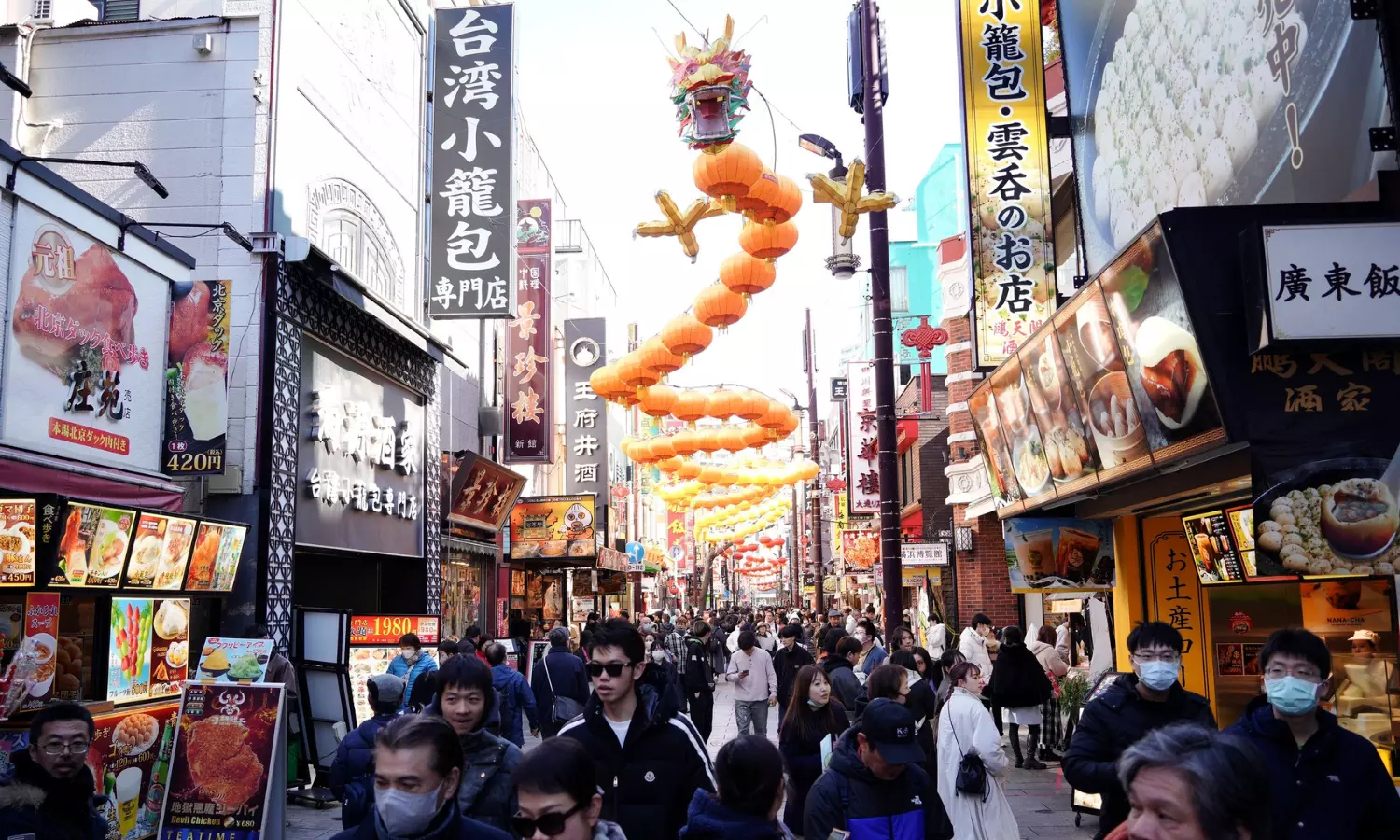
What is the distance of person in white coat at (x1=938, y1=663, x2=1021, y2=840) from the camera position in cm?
753

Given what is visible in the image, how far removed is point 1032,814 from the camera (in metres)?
12.2

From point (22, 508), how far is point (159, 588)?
7.94ft

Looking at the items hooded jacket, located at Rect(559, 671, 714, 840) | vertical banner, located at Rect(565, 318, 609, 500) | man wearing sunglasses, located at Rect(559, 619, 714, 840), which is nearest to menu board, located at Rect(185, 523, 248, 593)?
man wearing sunglasses, located at Rect(559, 619, 714, 840)

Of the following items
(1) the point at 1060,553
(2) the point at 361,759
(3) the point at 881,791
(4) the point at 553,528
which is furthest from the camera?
(4) the point at 553,528

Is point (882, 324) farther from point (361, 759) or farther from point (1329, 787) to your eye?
point (1329, 787)

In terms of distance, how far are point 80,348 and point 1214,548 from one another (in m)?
11.1

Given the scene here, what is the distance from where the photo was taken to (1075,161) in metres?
13.8

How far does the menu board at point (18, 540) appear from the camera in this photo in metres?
9.84

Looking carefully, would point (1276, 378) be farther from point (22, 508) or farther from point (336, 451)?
point (336, 451)

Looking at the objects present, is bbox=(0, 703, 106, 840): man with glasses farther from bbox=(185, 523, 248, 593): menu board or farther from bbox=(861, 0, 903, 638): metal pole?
bbox=(861, 0, 903, 638): metal pole

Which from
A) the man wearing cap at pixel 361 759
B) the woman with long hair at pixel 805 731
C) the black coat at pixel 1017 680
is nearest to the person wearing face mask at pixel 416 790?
the man wearing cap at pixel 361 759

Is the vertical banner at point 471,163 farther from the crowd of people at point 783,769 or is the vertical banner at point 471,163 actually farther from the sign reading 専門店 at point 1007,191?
the crowd of people at point 783,769

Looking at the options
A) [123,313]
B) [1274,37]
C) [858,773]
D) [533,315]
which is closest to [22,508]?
[123,313]

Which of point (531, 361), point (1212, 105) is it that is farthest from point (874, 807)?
point (531, 361)
